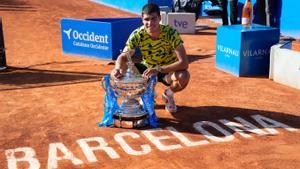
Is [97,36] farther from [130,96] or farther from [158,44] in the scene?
[130,96]

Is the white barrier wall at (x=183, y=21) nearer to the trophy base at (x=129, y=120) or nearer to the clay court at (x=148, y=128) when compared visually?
the clay court at (x=148, y=128)

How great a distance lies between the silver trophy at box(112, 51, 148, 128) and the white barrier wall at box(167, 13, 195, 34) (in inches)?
314

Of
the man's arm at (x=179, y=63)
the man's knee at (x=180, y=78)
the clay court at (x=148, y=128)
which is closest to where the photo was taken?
the clay court at (x=148, y=128)

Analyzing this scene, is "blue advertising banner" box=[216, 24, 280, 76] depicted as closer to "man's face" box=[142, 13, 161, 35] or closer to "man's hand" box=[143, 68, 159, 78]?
"man's face" box=[142, 13, 161, 35]

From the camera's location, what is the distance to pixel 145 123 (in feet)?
15.5

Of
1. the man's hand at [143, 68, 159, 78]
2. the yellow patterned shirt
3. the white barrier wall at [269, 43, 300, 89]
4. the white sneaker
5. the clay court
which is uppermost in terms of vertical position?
the yellow patterned shirt

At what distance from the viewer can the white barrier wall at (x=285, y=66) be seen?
249 inches

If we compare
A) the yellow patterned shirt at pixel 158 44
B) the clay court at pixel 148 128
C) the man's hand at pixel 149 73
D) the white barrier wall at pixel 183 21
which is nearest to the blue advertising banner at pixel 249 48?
the clay court at pixel 148 128

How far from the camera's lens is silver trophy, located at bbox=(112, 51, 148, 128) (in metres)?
4.48

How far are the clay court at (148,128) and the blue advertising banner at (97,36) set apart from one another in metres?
0.53

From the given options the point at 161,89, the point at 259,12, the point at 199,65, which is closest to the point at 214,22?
the point at 259,12

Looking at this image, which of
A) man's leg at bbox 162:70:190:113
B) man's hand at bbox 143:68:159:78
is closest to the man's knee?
man's leg at bbox 162:70:190:113

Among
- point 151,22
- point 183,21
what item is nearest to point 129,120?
point 151,22

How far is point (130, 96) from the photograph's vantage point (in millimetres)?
4598
